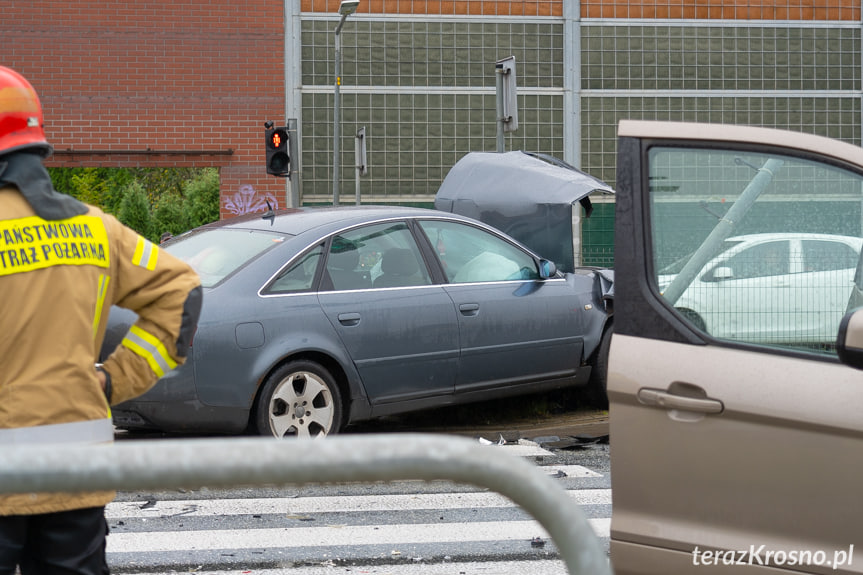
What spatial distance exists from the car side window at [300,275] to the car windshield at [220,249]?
22cm

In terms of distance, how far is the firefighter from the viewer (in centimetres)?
250

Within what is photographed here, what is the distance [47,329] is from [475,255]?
5689mm

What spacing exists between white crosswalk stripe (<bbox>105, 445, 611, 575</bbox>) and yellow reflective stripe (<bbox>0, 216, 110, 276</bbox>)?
2522 millimetres

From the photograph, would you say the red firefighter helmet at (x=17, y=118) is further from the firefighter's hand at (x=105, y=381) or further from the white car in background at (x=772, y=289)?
the white car in background at (x=772, y=289)

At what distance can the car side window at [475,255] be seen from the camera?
7.93 metres

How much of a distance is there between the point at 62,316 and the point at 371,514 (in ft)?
11.9

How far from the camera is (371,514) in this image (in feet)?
19.6

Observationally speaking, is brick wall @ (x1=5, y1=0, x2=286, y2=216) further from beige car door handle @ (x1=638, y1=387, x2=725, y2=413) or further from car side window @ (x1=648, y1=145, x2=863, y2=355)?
beige car door handle @ (x1=638, y1=387, x2=725, y2=413)

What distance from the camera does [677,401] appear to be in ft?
10.3

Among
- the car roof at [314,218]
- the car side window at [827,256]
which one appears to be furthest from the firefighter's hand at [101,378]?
the car roof at [314,218]

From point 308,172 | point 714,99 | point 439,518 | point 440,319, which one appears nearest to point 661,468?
point 439,518

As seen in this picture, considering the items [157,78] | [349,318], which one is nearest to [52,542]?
[349,318]

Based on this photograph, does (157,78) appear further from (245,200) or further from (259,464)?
(259,464)

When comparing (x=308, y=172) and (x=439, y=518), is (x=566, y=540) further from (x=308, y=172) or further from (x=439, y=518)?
(x=308, y=172)
